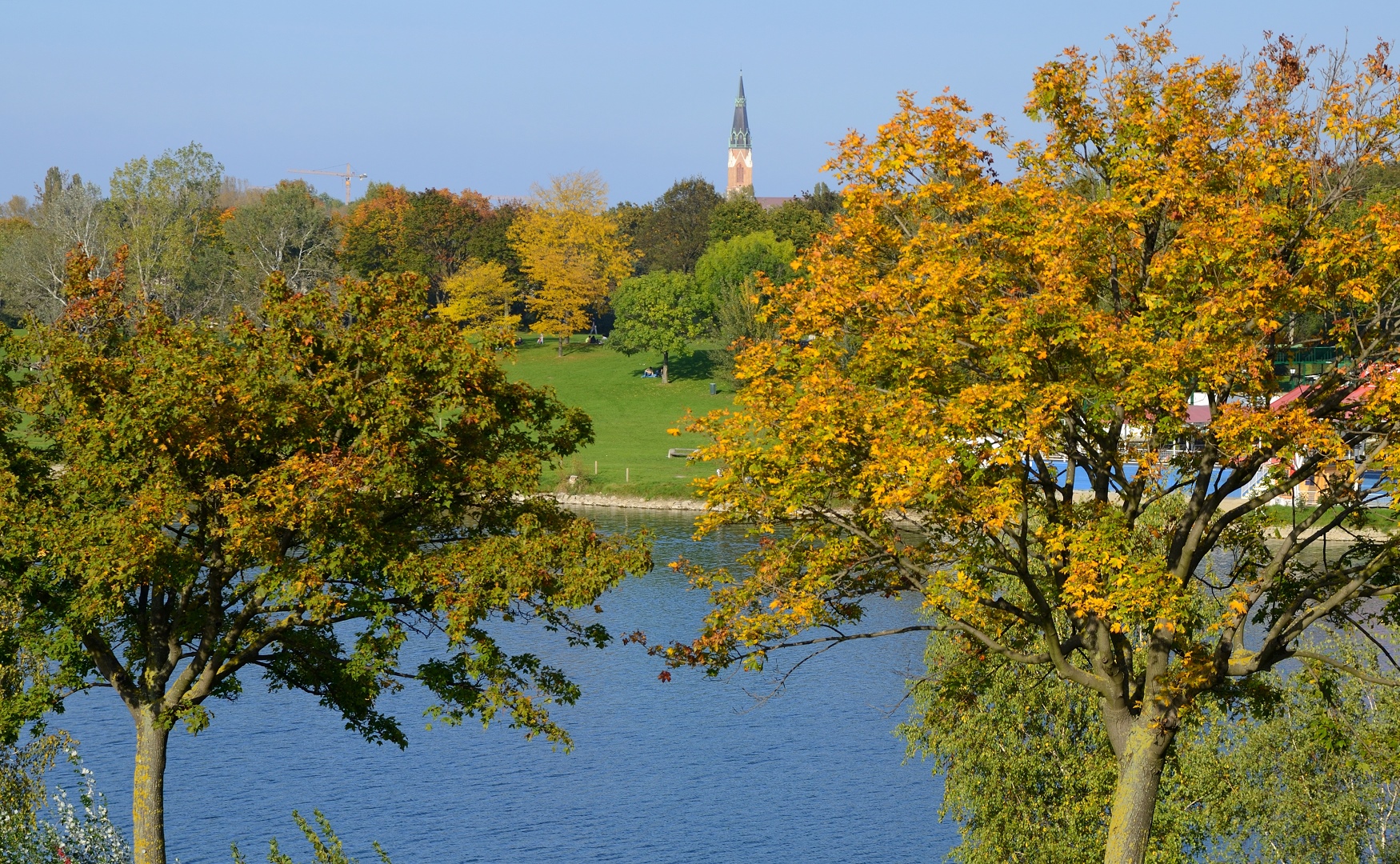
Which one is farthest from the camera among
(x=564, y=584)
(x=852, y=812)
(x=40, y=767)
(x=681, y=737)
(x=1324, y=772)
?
(x=681, y=737)

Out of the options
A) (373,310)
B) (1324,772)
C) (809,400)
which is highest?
(373,310)

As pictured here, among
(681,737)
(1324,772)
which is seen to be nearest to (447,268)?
(681,737)

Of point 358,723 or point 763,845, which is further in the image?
point 763,845

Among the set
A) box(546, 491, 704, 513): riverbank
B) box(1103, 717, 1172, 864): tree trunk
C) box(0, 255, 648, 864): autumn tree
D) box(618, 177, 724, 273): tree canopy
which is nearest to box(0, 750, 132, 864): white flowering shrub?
box(0, 255, 648, 864): autumn tree

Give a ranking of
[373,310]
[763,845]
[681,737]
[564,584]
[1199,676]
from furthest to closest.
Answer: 1. [681,737]
2. [763,845]
3. [373,310]
4. [564,584]
5. [1199,676]

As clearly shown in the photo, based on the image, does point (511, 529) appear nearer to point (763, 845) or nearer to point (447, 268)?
point (763, 845)

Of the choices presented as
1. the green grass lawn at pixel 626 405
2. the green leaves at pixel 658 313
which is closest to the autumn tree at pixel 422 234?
the green grass lawn at pixel 626 405

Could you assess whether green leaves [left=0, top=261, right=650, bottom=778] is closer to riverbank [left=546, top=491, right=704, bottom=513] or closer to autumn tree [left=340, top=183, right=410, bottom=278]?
riverbank [left=546, top=491, right=704, bottom=513]

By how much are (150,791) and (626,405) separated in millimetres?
86247

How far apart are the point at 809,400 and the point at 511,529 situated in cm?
622

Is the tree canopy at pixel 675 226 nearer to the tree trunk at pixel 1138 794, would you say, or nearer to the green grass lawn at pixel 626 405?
the green grass lawn at pixel 626 405

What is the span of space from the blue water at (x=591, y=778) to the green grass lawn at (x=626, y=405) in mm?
31438

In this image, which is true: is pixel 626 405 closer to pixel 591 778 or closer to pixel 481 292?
pixel 481 292

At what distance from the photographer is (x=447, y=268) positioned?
13562 cm
